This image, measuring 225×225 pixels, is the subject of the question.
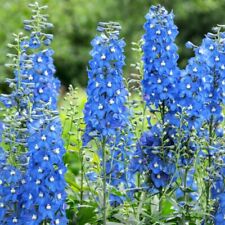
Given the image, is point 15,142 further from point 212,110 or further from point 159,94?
point 212,110

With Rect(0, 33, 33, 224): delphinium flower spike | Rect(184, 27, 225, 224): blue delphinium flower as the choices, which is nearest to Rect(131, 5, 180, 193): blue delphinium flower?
Rect(184, 27, 225, 224): blue delphinium flower

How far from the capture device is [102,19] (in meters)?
18.2

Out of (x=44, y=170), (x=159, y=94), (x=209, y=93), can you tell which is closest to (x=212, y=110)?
(x=209, y=93)

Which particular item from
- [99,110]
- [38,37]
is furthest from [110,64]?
[38,37]

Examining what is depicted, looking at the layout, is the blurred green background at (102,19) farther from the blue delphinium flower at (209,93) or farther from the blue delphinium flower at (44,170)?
the blue delphinium flower at (44,170)

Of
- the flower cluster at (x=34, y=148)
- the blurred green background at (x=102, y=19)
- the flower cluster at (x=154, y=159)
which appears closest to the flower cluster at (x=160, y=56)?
the flower cluster at (x=154, y=159)

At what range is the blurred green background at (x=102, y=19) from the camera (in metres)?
16.1

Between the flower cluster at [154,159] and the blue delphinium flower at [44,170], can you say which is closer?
the blue delphinium flower at [44,170]

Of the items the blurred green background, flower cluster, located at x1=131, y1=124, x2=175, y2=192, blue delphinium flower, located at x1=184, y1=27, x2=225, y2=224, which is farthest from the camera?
the blurred green background

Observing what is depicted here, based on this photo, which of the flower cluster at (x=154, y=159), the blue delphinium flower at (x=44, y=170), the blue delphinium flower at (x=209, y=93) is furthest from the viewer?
the flower cluster at (x=154, y=159)

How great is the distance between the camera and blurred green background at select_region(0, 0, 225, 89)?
1611 cm

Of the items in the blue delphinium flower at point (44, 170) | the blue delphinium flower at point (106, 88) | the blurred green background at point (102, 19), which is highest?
the blurred green background at point (102, 19)

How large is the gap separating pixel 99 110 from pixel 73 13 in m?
11.0

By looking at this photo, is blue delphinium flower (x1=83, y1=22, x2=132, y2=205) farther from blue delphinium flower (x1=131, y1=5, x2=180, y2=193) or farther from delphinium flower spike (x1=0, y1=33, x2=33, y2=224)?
delphinium flower spike (x1=0, y1=33, x2=33, y2=224)
